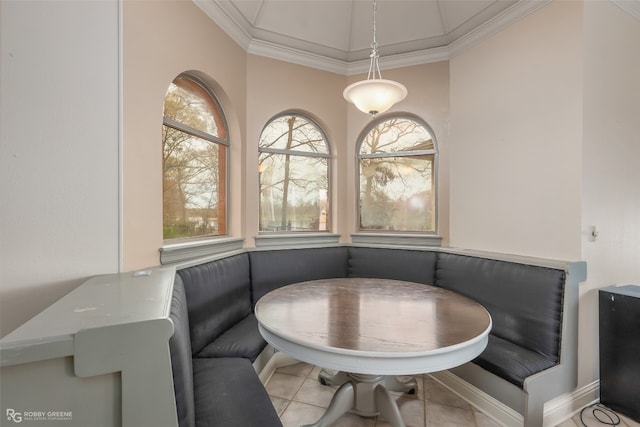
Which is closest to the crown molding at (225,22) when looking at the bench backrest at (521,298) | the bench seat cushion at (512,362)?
the bench backrest at (521,298)

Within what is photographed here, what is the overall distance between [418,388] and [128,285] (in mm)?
2058

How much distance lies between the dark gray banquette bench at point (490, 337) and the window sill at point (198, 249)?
0.15m

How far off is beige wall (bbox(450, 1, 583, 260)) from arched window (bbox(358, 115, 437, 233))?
0.33 metres

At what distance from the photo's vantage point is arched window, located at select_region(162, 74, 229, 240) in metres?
2.03

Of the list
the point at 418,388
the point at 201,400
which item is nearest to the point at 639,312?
the point at 418,388

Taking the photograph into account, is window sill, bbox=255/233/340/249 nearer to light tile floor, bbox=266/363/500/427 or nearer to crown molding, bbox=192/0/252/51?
light tile floor, bbox=266/363/500/427

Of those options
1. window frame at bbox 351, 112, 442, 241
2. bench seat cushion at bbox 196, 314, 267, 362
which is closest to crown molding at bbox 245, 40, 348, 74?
window frame at bbox 351, 112, 442, 241

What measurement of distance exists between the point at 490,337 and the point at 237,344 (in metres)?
1.72

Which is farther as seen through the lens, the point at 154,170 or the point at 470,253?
the point at 470,253

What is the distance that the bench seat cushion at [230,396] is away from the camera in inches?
43.2

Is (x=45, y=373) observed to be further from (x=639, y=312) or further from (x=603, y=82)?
(x=603, y=82)

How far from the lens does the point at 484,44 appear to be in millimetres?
2402

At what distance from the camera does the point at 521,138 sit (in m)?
2.12

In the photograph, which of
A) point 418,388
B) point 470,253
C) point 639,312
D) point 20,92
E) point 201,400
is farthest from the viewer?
point 470,253
